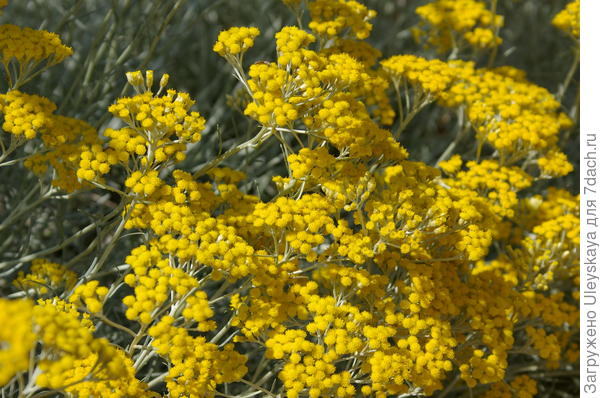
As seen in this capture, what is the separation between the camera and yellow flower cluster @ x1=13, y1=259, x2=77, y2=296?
200cm

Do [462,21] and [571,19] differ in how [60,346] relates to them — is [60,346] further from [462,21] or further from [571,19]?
[571,19]

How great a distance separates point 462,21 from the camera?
2.81m

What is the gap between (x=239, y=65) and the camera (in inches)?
74.4

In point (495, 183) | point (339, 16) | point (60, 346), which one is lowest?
point (495, 183)

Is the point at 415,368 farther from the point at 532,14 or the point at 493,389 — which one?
the point at 532,14

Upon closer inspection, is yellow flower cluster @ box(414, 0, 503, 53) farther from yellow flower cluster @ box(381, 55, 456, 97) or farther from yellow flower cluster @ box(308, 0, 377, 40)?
yellow flower cluster @ box(308, 0, 377, 40)

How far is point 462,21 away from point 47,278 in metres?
2.00

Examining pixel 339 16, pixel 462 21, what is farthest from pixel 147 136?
pixel 462 21

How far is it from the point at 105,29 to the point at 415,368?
174 cm

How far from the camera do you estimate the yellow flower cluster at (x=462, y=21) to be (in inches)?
110

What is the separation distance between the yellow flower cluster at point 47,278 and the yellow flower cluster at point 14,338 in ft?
2.56

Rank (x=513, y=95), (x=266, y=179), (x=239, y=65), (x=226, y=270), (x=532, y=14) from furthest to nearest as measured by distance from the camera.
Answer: (x=532, y=14)
(x=266, y=179)
(x=513, y=95)
(x=239, y=65)
(x=226, y=270)

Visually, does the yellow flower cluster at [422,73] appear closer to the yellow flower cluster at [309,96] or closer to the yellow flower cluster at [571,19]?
the yellow flower cluster at [309,96]

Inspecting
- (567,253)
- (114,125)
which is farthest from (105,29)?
(567,253)
